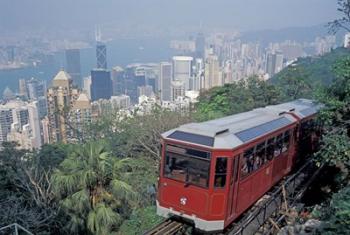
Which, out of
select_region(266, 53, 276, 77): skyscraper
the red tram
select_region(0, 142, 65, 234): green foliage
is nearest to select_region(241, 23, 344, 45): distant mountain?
select_region(266, 53, 276, 77): skyscraper

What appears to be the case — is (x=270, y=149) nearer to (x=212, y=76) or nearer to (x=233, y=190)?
(x=233, y=190)

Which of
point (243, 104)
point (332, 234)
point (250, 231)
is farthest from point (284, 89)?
point (332, 234)

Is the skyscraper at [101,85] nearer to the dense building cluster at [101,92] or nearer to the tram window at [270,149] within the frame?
the dense building cluster at [101,92]

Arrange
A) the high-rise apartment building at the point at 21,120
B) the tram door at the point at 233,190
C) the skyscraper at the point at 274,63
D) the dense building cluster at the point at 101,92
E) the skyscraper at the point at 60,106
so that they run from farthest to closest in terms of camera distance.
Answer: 1. the skyscraper at the point at 274,63
2. the high-rise apartment building at the point at 21,120
3. the dense building cluster at the point at 101,92
4. the skyscraper at the point at 60,106
5. the tram door at the point at 233,190

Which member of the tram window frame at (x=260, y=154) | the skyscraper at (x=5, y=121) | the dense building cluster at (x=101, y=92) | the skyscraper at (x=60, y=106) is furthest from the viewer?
the skyscraper at (x=5, y=121)

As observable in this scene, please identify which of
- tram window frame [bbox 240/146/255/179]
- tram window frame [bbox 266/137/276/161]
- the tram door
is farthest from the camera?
tram window frame [bbox 266/137/276/161]

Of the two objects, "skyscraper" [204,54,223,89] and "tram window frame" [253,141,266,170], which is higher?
"tram window frame" [253,141,266,170]

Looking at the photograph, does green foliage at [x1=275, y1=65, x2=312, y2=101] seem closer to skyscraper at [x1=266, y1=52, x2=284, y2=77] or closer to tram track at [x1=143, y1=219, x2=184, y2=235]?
tram track at [x1=143, y1=219, x2=184, y2=235]

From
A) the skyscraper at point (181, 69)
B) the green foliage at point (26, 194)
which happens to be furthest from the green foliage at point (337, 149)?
the skyscraper at point (181, 69)
